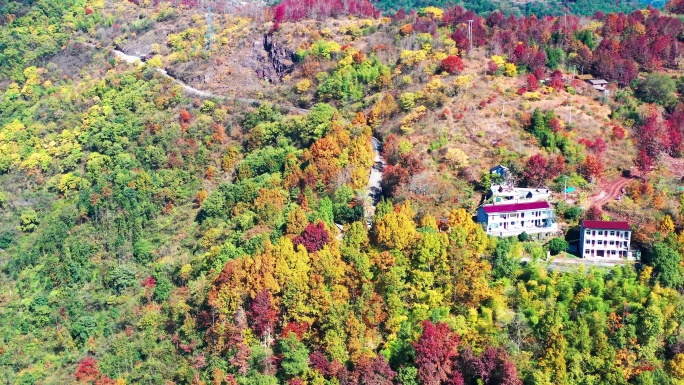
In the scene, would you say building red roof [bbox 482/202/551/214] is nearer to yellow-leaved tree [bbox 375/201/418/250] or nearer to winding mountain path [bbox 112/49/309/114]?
yellow-leaved tree [bbox 375/201/418/250]

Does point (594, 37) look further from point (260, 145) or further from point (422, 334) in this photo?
point (422, 334)

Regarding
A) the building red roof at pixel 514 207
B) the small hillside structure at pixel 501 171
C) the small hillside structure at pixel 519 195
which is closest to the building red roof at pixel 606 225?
the building red roof at pixel 514 207

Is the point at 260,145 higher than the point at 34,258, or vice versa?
the point at 260,145

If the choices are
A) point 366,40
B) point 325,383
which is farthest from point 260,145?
point 325,383

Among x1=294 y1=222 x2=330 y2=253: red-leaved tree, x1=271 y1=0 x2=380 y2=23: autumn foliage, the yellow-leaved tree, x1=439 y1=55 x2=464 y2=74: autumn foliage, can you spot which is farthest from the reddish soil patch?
x1=271 y1=0 x2=380 y2=23: autumn foliage

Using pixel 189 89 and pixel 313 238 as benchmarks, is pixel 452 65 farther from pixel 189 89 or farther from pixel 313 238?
pixel 189 89

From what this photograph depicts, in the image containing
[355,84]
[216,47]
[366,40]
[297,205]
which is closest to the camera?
[297,205]
